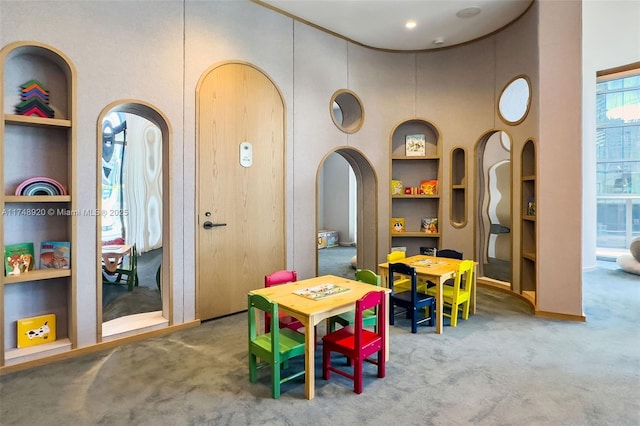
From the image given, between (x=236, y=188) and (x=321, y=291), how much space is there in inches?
72.2

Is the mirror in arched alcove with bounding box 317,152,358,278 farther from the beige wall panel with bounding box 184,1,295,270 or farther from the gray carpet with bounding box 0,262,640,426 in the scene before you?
the gray carpet with bounding box 0,262,640,426

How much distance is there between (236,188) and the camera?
13.6 feet

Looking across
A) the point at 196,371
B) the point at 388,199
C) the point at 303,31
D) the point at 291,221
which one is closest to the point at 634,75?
the point at 388,199

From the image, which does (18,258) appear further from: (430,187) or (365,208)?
(430,187)

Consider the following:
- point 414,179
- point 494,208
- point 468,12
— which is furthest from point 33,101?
point 494,208

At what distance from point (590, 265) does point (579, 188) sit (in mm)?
3853

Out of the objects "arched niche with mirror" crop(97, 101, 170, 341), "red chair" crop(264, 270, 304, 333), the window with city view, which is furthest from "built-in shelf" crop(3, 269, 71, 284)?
the window with city view

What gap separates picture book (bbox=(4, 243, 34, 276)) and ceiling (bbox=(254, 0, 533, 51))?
3391 millimetres

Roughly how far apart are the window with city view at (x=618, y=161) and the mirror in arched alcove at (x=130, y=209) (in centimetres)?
852

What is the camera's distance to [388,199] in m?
5.58

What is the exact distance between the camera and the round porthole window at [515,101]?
465 cm

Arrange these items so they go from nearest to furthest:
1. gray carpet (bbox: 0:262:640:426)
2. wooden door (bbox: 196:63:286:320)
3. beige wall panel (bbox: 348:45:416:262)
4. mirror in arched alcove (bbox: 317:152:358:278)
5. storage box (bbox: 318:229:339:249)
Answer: gray carpet (bbox: 0:262:640:426), wooden door (bbox: 196:63:286:320), beige wall panel (bbox: 348:45:416:262), storage box (bbox: 318:229:339:249), mirror in arched alcove (bbox: 317:152:358:278)

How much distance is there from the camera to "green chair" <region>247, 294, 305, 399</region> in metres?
2.40

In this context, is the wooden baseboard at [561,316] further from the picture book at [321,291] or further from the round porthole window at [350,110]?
the round porthole window at [350,110]
